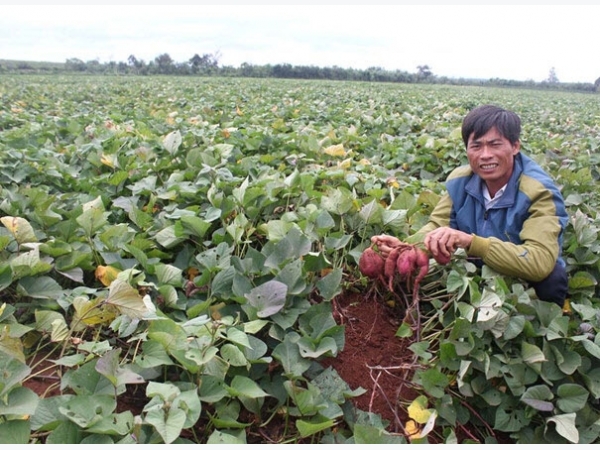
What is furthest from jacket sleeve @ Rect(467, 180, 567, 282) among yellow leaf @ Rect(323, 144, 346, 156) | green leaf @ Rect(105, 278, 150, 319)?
yellow leaf @ Rect(323, 144, 346, 156)

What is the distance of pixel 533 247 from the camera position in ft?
5.85

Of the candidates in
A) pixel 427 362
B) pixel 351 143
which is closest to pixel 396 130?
pixel 351 143

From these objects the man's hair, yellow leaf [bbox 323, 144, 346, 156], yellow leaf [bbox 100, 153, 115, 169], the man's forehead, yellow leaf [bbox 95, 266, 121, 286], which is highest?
the man's hair

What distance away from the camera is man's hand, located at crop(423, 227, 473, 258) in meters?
1.74

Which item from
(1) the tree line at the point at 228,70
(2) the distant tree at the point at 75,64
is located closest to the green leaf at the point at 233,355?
(1) the tree line at the point at 228,70

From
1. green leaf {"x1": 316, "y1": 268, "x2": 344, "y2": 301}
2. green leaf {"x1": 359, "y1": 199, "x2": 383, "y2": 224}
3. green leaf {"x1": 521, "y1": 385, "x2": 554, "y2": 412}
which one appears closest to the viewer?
green leaf {"x1": 521, "y1": 385, "x2": 554, "y2": 412}

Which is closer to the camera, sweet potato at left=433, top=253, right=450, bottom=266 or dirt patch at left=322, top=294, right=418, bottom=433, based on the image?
dirt patch at left=322, top=294, right=418, bottom=433

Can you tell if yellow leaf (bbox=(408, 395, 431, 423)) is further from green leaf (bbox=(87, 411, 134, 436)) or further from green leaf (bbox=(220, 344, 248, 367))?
green leaf (bbox=(87, 411, 134, 436))

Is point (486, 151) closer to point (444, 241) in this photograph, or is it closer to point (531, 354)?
point (444, 241)

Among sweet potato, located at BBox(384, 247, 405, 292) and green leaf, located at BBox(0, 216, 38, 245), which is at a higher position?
green leaf, located at BBox(0, 216, 38, 245)

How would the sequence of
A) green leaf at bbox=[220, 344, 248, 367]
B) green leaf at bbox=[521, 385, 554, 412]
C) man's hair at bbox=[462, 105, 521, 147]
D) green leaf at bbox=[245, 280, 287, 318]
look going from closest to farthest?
1. green leaf at bbox=[220, 344, 248, 367]
2. green leaf at bbox=[521, 385, 554, 412]
3. green leaf at bbox=[245, 280, 287, 318]
4. man's hair at bbox=[462, 105, 521, 147]

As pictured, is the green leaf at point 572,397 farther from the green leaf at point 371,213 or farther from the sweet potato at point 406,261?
the green leaf at point 371,213

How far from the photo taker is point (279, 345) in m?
1.38

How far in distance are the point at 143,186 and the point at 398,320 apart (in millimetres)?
1393
